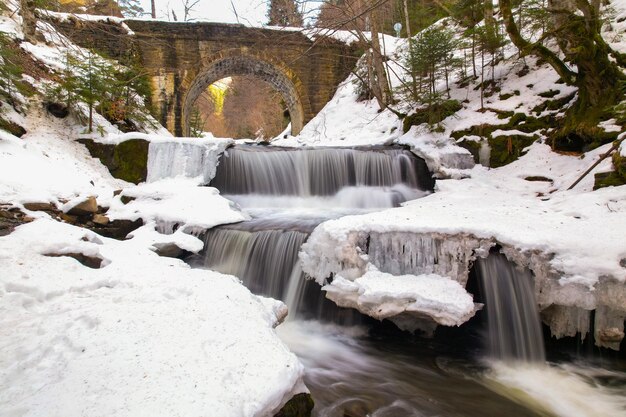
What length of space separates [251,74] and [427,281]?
14.4 m

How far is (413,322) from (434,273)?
767 mm

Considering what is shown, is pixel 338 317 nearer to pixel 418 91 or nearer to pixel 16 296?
pixel 16 296

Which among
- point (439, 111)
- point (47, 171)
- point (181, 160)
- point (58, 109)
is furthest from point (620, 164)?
point (58, 109)

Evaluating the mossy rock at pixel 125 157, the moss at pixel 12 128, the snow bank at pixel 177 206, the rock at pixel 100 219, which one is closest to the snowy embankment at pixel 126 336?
the snow bank at pixel 177 206

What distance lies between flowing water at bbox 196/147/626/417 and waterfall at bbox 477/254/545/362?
11mm

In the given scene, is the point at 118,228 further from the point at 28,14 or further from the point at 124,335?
the point at 28,14

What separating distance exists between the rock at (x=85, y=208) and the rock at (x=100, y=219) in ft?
0.42

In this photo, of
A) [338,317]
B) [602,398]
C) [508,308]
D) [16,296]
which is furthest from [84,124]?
[602,398]

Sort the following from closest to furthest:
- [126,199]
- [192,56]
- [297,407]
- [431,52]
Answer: [297,407]
[126,199]
[431,52]
[192,56]

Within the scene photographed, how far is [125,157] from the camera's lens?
8.52 metres

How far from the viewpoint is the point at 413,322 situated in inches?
185

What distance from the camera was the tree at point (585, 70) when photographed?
255 inches

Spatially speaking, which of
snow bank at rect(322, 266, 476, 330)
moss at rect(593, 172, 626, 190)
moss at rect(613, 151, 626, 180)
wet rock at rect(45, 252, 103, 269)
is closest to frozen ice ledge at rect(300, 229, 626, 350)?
snow bank at rect(322, 266, 476, 330)

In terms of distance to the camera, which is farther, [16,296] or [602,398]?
[602,398]
